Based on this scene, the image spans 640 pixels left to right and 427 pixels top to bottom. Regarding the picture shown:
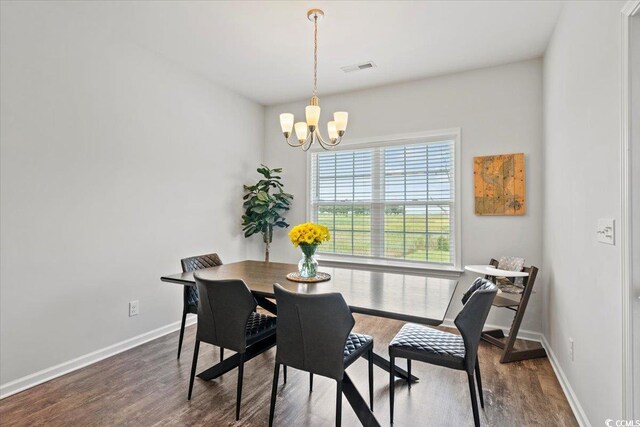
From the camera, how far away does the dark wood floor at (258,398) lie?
1.98 m

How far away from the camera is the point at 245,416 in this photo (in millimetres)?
2014

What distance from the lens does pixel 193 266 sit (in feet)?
9.23

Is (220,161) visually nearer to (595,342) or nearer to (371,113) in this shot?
(371,113)

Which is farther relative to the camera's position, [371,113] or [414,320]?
[371,113]

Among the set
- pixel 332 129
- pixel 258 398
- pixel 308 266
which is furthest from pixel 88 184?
pixel 258 398

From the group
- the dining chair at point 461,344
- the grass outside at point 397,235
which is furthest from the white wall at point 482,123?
the dining chair at point 461,344

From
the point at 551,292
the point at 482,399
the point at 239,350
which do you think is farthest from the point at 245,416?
the point at 551,292

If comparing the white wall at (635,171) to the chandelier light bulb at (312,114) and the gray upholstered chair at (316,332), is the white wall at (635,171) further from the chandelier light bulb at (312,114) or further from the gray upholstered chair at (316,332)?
the chandelier light bulb at (312,114)

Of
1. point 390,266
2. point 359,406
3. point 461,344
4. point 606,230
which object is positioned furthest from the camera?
point 390,266

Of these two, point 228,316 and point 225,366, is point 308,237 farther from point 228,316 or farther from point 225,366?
point 225,366

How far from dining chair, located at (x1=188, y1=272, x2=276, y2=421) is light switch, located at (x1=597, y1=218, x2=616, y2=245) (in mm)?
1861

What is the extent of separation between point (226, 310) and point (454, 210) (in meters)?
2.74

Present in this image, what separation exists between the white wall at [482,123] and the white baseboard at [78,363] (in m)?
3.12

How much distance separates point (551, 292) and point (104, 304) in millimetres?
3871
